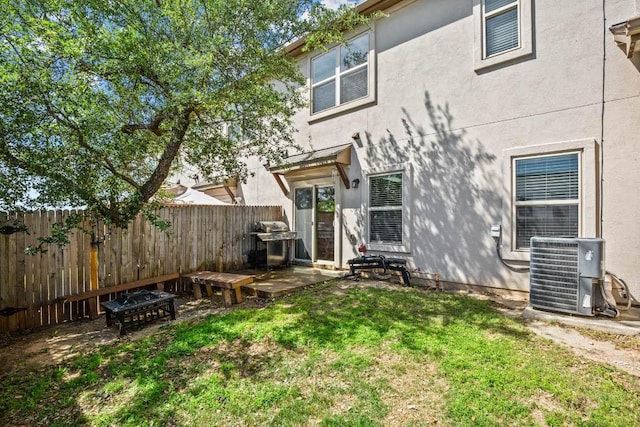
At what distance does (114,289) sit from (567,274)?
766 cm

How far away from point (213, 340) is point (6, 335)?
133 inches

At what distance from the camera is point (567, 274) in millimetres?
A: 4590

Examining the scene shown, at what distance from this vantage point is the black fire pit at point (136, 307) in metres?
4.72

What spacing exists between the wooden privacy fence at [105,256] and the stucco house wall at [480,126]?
3206 millimetres

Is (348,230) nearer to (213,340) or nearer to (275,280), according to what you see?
(275,280)

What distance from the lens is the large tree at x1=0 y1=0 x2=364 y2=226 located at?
4.30 meters

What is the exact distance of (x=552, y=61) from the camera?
5.46 meters

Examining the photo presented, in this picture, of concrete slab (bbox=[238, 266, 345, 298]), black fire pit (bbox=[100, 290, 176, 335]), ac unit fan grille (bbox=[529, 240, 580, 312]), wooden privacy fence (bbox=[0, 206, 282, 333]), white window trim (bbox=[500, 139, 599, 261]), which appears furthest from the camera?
concrete slab (bbox=[238, 266, 345, 298])

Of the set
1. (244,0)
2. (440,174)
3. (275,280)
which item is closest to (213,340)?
(275,280)

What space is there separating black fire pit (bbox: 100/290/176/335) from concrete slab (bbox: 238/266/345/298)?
66.7 inches

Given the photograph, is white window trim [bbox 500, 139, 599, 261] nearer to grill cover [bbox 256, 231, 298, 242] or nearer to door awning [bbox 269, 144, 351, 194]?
door awning [bbox 269, 144, 351, 194]

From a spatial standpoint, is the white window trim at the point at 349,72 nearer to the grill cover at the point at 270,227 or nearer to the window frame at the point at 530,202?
the grill cover at the point at 270,227

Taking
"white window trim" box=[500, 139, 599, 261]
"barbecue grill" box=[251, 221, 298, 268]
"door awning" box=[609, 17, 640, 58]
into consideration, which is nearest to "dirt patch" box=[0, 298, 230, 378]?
"barbecue grill" box=[251, 221, 298, 268]

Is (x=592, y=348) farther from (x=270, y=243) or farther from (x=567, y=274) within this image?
(x=270, y=243)
